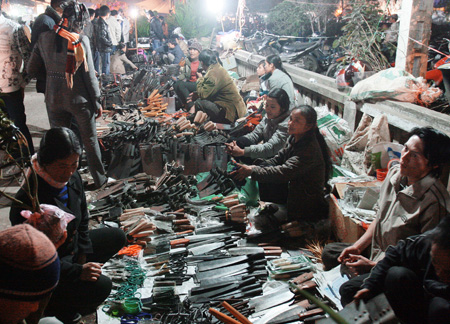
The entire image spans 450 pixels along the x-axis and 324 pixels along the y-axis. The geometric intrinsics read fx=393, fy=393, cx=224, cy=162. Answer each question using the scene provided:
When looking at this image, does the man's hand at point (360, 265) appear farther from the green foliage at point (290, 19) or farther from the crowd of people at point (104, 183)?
the green foliage at point (290, 19)

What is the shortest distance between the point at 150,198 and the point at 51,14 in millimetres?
2695

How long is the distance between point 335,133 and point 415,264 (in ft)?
11.1

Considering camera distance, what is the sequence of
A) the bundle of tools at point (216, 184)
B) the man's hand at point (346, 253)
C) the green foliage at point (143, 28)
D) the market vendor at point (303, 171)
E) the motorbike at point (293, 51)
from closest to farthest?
the man's hand at point (346, 253), the market vendor at point (303, 171), the bundle of tools at point (216, 184), the motorbike at point (293, 51), the green foliage at point (143, 28)

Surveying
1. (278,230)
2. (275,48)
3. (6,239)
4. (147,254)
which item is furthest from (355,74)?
(275,48)

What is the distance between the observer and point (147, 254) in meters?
4.21

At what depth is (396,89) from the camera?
17.3 feet

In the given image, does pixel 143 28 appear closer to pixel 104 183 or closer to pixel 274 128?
pixel 104 183

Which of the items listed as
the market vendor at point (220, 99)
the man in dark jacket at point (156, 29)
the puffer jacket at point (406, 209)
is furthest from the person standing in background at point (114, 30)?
the puffer jacket at point (406, 209)

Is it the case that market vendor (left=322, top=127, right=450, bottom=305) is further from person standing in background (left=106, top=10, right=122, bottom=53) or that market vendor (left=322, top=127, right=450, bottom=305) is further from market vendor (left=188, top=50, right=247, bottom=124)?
person standing in background (left=106, top=10, right=122, bottom=53)

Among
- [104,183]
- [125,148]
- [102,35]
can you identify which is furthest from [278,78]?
[102,35]

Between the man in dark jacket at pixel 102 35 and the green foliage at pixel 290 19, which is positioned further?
the green foliage at pixel 290 19

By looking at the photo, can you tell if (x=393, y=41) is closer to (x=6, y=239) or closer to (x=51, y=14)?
(x=51, y=14)

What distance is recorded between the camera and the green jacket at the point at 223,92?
826 cm

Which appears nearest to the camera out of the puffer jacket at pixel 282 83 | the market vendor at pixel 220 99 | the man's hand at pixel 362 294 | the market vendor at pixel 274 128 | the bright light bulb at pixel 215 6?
the man's hand at pixel 362 294
